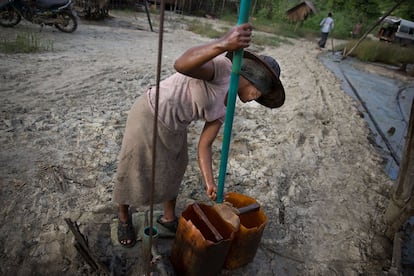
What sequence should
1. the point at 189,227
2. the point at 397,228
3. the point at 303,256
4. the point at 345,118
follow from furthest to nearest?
the point at 345,118 → the point at 397,228 → the point at 303,256 → the point at 189,227

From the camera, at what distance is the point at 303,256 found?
233 centimetres

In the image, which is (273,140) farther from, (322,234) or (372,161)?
(322,234)

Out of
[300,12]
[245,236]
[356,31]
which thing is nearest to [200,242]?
[245,236]

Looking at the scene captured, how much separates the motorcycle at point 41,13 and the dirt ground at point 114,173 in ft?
8.22

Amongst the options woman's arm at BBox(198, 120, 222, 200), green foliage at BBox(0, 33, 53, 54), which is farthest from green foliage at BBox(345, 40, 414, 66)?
woman's arm at BBox(198, 120, 222, 200)

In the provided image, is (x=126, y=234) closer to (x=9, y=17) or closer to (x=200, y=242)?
(x=200, y=242)

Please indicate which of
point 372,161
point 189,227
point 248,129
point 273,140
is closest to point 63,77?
point 248,129

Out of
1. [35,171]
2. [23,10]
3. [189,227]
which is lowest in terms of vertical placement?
[35,171]

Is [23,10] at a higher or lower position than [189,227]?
higher

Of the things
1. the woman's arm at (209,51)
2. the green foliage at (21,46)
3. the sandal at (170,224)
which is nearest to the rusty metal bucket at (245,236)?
the sandal at (170,224)

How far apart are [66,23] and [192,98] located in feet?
25.5

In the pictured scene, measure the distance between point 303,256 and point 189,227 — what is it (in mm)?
1184

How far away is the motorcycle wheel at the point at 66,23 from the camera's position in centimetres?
779

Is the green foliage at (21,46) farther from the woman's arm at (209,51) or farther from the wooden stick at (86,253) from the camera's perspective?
the woman's arm at (209,51)
